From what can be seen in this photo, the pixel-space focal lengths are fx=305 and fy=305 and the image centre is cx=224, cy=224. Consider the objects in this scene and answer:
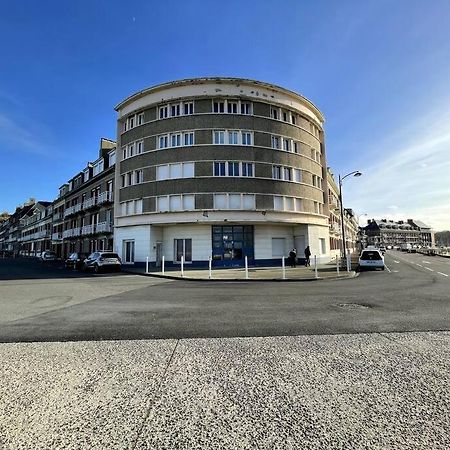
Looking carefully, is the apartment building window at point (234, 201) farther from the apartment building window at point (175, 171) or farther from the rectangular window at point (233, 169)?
the apartment building window at point (175, 171)

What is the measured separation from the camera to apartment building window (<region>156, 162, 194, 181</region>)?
27352mm

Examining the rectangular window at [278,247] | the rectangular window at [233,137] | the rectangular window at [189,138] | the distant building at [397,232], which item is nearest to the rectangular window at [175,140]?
the rectangular window at [189,138]

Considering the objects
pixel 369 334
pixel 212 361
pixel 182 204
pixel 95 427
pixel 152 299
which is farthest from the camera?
pixel 182 204

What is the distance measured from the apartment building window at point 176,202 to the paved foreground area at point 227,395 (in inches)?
870

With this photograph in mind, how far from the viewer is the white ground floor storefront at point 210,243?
27.5 meters

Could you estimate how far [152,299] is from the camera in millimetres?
10156

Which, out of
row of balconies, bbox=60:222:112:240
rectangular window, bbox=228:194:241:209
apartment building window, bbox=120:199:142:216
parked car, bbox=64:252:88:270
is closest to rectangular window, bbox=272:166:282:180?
rectangular window, bbox=228:194:241:209

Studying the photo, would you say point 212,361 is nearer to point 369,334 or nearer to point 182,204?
point 369,334

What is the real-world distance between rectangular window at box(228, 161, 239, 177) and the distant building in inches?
5700

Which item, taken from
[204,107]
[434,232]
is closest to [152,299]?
[204,107]

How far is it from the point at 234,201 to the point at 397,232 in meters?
173

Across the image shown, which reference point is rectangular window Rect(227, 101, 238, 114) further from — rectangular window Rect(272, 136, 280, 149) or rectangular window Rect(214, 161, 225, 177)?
rectangular window Rect(214, 161, 225, 177)

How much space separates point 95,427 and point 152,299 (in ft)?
24.9

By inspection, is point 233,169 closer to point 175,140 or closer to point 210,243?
point 175,140
